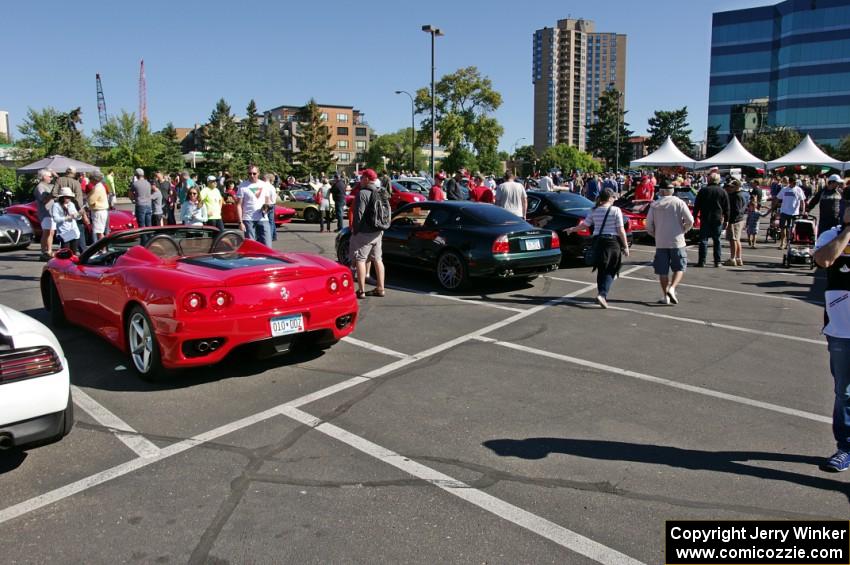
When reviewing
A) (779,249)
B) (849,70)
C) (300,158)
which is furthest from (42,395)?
(849,70)

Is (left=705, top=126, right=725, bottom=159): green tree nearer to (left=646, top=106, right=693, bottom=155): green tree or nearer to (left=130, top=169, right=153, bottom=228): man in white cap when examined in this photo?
(left=646, top=106, right=693, bottom=155): green tree

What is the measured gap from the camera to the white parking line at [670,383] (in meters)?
4.96

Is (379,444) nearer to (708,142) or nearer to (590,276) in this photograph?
(590,276)

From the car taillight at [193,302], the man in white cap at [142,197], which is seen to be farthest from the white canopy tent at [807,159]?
the car taillight at [193,302]

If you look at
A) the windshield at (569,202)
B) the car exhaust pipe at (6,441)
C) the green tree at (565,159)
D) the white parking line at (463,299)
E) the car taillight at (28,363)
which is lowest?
the white parking line at (463,299)

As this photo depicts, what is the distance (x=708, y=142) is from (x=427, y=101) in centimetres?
5773

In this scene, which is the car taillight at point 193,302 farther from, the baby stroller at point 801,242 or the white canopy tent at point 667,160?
the white canopy tent at point 667,160

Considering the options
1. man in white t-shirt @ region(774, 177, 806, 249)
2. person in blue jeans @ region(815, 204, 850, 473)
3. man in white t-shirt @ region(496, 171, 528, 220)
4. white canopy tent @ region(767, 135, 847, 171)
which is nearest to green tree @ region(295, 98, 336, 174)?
white canopy tent @ region(767, 135, 847, 171)

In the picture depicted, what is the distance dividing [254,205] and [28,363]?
791cm

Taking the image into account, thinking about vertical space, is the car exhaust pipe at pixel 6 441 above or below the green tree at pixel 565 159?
below

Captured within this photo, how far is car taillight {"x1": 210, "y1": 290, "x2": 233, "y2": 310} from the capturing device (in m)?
5.25

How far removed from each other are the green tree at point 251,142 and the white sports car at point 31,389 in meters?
64.3

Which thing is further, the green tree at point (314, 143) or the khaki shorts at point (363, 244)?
the green tree at point (314, 143)

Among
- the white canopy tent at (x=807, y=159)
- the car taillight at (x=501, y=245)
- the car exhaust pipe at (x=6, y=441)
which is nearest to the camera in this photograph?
the car exhaust pipe at (x=6, y=441)
